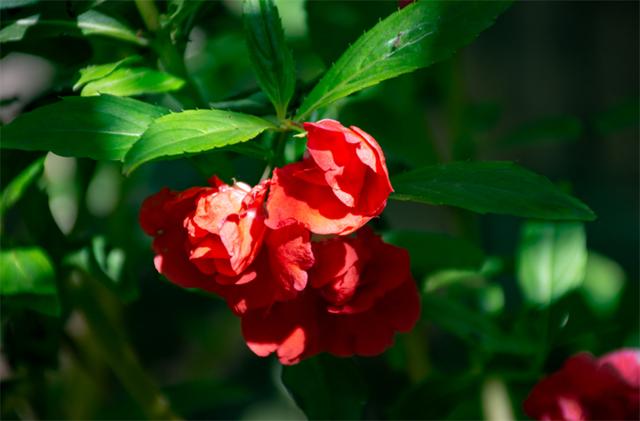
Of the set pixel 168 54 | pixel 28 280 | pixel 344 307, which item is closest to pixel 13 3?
pixel 168 54

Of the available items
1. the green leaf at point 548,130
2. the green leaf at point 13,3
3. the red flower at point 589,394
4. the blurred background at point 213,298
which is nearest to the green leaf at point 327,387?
the blurred background at point 213,298

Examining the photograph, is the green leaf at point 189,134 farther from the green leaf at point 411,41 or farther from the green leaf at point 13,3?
the green leaf at point 13,3

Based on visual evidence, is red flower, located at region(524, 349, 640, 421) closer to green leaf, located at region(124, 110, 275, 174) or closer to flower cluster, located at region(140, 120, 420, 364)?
flower cluster, located at region(140, 120, 420, 364)

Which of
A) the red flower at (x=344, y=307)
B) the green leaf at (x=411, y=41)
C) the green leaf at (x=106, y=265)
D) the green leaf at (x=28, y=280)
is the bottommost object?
the green leaf at (x=106, y=265)

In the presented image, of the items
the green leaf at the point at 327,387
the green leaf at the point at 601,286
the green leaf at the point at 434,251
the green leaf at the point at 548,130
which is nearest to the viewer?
the green leaf at the point at 327,387

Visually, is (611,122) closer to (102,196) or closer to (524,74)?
(102,196)

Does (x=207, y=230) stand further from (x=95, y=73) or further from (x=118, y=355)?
(x=118, y=355)

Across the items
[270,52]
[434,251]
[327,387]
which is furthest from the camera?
[434,251]
